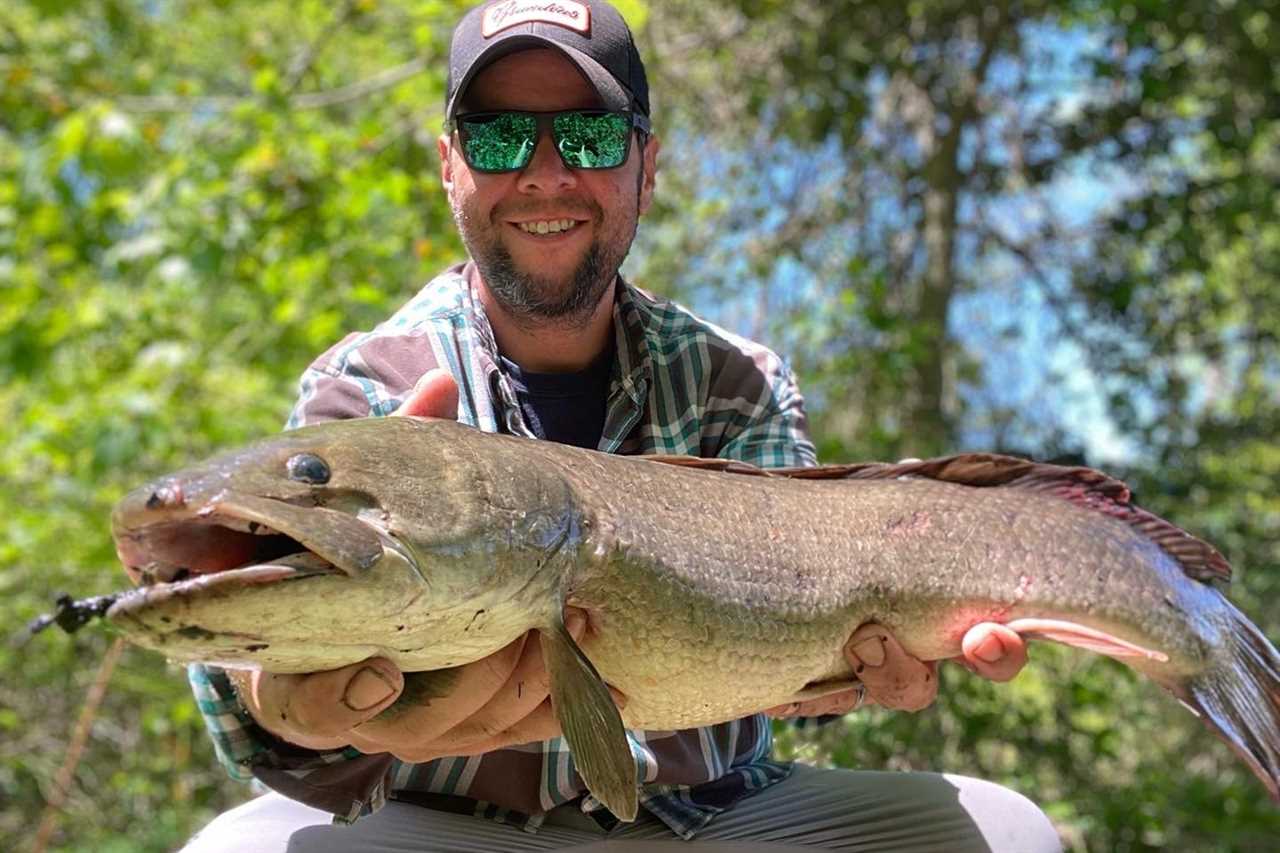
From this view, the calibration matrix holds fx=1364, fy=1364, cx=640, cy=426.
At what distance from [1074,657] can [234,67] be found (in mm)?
9347

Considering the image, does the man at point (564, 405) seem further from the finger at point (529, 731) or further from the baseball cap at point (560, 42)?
the finger at point (529, 731)

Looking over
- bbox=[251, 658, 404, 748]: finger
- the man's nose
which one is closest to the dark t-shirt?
the man's nose

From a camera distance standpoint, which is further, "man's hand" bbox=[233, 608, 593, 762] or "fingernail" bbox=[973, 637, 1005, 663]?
"fingernail" bbox=[973, 637, 1005, 663]

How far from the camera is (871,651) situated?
266 cm

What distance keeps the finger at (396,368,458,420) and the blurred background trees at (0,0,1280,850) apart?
3.37 meters

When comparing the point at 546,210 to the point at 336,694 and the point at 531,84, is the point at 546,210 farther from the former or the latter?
the point at 336,694

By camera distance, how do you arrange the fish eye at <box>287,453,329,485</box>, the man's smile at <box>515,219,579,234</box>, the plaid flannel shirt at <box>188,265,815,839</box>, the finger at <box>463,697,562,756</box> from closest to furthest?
the fish eye at <box>287,453,329,485</box> < the finger at <box>463,697,562,756</box> < the plaid flannel shirt at <box>188,265,815,839</box> < the man's smile at <box>515,219,579,234</box>

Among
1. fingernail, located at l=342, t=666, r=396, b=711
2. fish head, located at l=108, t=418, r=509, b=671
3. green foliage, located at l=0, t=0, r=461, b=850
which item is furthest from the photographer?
green foliage, located at l=0, t=0, r=461, b=850

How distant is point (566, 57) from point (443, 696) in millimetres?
1434

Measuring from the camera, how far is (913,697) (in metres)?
2.74

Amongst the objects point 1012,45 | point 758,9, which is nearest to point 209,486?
point 758,9

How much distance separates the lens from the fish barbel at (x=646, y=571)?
178 centimetres

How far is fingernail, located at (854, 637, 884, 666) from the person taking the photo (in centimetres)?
265

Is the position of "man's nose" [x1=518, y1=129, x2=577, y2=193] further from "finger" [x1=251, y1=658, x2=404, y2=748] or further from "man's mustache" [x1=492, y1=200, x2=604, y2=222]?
"finger" [x1=251, y1=658, x2=404, y2=748]
